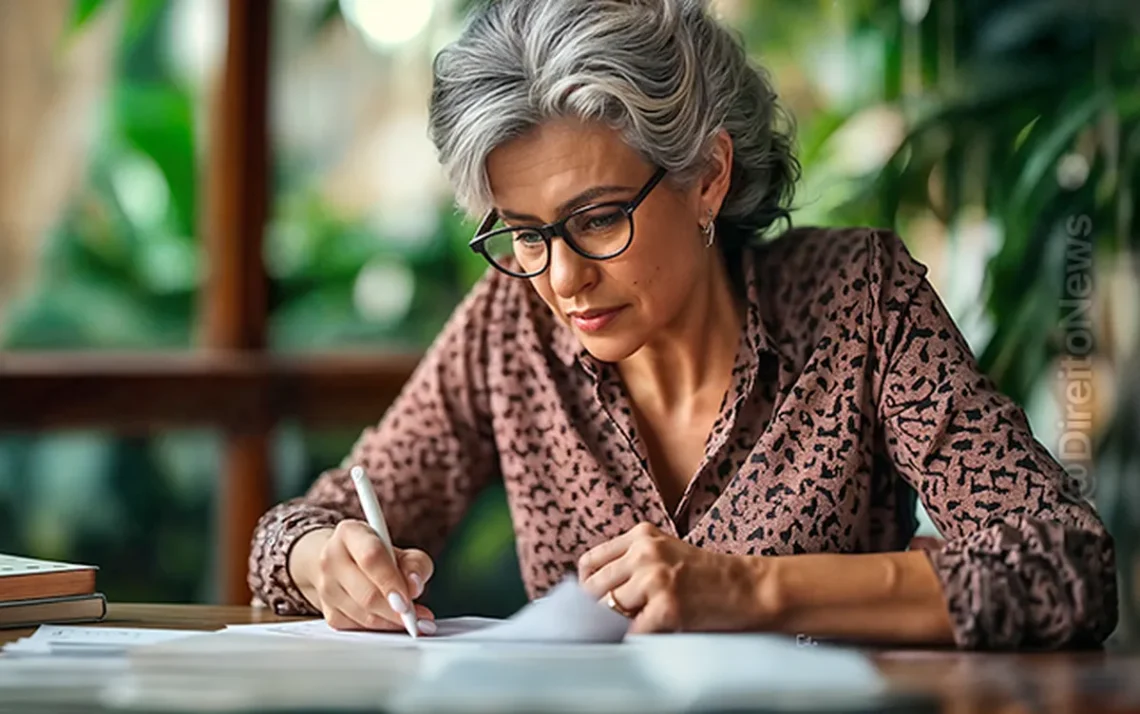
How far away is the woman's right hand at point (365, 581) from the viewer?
1.47 meters

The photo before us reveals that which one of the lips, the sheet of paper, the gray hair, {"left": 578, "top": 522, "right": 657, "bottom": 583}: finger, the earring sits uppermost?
the gray hair

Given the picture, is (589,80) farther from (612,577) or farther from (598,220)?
(612,577)

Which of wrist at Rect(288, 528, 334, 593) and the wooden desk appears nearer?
the wooden desk

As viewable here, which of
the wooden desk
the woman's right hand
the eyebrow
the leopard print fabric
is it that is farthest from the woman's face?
the wooden desk

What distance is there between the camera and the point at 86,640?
4.57 ft

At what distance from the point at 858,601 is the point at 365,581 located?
0.49 meters

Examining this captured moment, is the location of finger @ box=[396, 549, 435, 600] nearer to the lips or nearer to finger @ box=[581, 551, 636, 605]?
finger @ box=[581, 551, 636, 605]

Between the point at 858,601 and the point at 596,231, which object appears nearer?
the point at 858,601

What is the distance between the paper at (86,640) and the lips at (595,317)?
1.83ft

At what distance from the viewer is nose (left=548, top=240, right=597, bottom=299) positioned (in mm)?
1653

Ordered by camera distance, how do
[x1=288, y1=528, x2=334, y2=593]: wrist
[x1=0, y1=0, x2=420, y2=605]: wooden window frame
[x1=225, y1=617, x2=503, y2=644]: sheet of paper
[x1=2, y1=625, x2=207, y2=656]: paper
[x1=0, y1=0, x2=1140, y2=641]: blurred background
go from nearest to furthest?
[x1=2, y1=625, x2=207, y2=656]: paper, [x1=225, y1=617, x2=503, y2=644]: sheet of paper, [x1=288, y1=528, x2=334, y2=593]: wrist, [x1=0, y1=0, x2=1140, y2=641]: blurred background, [x1=0, y1=0, x2=420, y2=605]: wooden window frame

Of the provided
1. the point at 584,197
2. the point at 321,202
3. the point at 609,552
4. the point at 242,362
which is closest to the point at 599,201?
the point at 584,197

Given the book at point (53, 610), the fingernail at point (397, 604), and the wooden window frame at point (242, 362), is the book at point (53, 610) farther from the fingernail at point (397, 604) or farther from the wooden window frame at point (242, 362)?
the wooden window frame at point (242, 362)

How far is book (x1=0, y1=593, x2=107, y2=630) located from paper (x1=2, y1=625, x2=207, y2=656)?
0.07 feet
